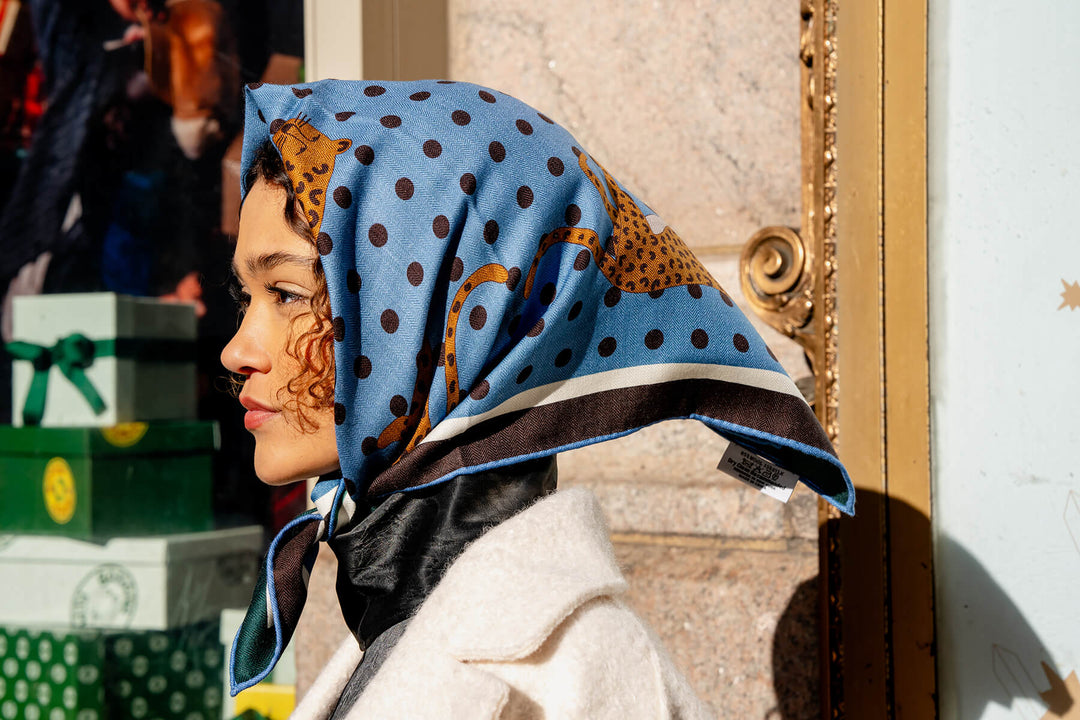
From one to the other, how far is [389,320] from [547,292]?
0.67ft

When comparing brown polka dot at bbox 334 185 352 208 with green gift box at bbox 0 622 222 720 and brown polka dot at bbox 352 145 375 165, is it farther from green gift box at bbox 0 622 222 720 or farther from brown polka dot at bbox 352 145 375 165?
green gift box at bbox 0 622 222 720

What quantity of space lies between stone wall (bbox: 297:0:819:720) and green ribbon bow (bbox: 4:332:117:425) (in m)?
1.19

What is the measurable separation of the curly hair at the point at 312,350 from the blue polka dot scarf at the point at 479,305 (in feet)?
0.18

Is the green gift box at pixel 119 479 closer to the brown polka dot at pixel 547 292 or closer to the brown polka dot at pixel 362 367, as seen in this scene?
the brown polka dot at pixel 362 367

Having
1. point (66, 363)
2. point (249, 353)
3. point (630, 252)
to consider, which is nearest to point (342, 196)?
point (249, 353)

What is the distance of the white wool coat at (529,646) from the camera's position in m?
0.94

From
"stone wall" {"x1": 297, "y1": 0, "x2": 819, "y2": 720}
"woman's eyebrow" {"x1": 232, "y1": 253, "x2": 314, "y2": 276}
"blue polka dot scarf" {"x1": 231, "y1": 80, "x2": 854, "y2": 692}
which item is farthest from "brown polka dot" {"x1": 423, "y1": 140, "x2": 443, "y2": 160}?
"stone wall" {"x1": 297, "y1": 0, "x2": 819, "y2": 720}

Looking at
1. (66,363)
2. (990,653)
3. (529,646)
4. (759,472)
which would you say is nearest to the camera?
(529,646)

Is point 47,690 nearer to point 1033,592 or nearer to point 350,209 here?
point 350,209

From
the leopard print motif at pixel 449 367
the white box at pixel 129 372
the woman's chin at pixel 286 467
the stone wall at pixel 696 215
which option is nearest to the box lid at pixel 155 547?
the white box at pixel 129 372

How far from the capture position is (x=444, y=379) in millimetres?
1120

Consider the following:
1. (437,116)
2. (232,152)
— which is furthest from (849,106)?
(232,152)

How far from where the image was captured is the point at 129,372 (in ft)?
9.36

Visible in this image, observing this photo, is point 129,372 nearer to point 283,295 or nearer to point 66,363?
point 66,363
